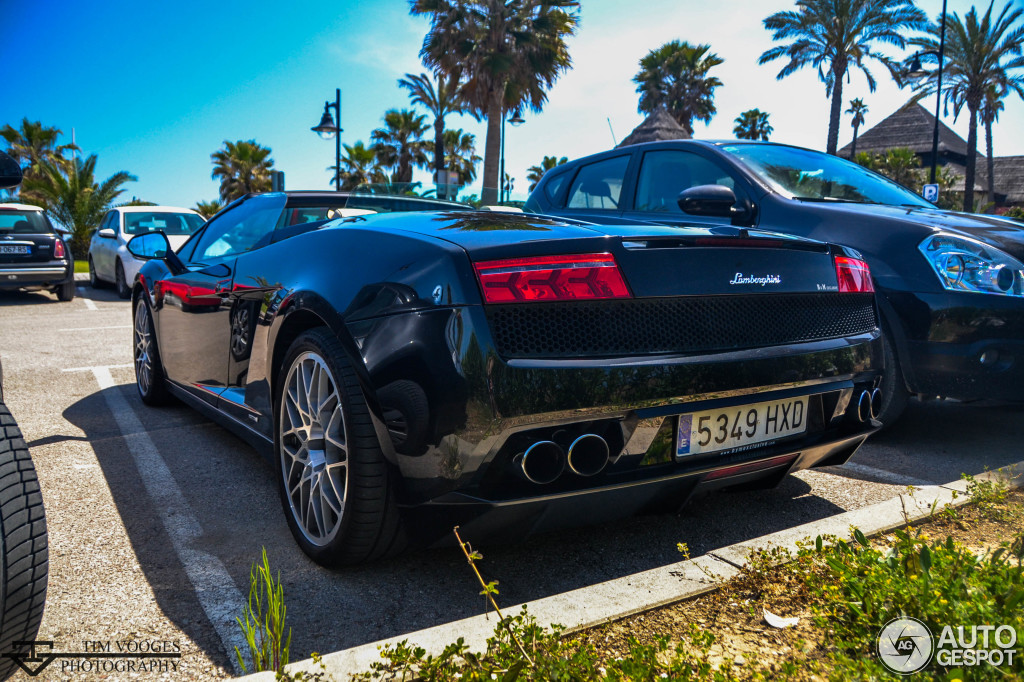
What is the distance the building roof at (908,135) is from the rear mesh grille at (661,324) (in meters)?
58.2

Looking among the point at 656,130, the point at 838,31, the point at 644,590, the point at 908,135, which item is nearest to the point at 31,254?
the point at 644,590

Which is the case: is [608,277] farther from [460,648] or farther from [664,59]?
[664,59]

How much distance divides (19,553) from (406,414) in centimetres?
89

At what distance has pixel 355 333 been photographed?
2.13 metres

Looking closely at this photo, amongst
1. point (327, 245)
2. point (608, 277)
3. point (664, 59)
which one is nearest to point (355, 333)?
point (327, 245)

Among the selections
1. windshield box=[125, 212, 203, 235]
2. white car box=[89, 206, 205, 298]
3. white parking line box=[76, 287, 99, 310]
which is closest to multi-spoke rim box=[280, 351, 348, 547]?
white parking line box=[76, 287, 99, 310]

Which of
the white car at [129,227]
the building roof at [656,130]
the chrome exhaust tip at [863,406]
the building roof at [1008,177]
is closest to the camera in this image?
the chrome exhaust tip at [863,406]

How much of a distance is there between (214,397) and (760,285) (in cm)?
240

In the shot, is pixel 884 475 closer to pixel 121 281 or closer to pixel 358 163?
pixel 121 281

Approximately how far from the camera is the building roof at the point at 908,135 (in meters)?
54.9

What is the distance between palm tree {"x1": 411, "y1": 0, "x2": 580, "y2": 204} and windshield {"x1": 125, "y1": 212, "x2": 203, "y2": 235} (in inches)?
490

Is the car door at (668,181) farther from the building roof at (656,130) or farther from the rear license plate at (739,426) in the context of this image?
the building roof at (656,130)

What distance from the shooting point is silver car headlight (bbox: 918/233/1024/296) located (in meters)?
3.46

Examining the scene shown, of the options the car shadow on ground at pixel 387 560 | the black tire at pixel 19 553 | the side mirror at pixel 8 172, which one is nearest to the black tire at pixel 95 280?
the car shadow on ground at pixel 387 560
